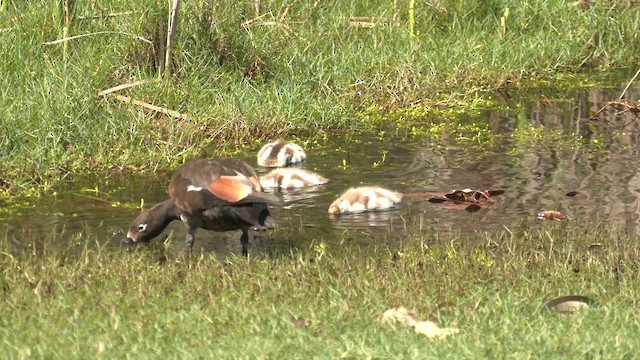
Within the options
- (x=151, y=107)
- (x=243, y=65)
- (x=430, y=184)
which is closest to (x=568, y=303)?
(x=430, y=184)

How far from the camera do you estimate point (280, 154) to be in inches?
383

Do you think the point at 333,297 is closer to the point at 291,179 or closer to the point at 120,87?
the point at 291,179

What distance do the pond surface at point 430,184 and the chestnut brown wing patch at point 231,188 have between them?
1.86ft

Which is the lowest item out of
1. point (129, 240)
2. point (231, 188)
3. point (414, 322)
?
Result: point (129, 240)

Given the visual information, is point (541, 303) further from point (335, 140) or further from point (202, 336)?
point (335, 140)

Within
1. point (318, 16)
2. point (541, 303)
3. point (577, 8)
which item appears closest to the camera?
point (541, 303)

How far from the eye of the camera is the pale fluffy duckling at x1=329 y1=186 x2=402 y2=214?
831cm

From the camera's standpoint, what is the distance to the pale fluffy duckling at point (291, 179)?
9.17 metres

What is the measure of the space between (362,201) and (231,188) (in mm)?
1422

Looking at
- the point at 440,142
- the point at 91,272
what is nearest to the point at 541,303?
the point at 91,272

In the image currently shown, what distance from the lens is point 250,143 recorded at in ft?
34.9

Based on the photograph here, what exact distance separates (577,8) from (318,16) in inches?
119

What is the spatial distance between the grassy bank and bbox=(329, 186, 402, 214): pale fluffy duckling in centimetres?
186

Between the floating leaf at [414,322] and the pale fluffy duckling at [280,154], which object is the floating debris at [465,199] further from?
the floating leaf at [414,322]
